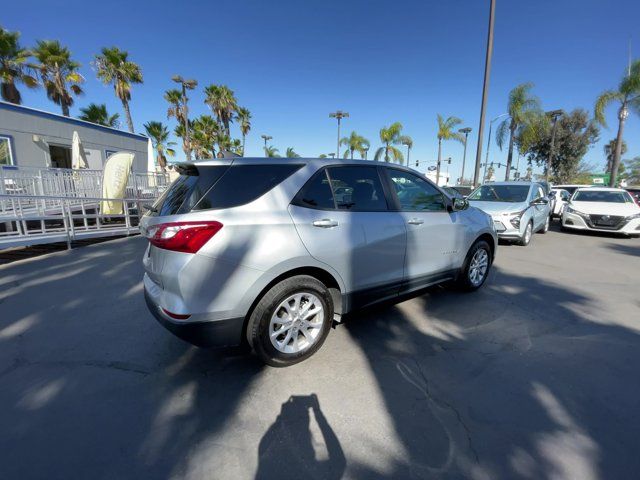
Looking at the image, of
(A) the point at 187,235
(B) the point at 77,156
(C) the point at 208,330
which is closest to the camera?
(A) the point at 187,235

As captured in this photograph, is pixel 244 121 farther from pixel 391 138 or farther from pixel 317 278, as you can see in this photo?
pixel 317 278

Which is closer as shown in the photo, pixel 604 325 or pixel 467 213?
pixel 604 325

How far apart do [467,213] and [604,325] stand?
1922 mm

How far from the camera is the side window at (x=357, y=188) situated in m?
2.90

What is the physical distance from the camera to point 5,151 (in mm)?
11336

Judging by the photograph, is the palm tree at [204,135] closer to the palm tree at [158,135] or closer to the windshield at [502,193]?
the palm tree at [158,135]

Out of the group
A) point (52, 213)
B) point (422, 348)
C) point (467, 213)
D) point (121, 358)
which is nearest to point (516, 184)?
point (467, 213)

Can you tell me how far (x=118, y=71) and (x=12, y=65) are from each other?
6.61 m

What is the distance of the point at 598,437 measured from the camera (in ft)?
6.52

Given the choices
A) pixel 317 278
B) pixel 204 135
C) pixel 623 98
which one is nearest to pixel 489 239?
pixel 317 278

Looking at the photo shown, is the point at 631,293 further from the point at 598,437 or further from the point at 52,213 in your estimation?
the point at 52,213

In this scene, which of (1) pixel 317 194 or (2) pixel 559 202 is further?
(2) pixel 559 202

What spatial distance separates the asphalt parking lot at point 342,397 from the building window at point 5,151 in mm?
11114

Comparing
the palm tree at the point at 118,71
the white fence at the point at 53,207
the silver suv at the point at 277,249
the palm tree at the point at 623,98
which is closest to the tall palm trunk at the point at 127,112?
the palm tree at the point at 118,71
